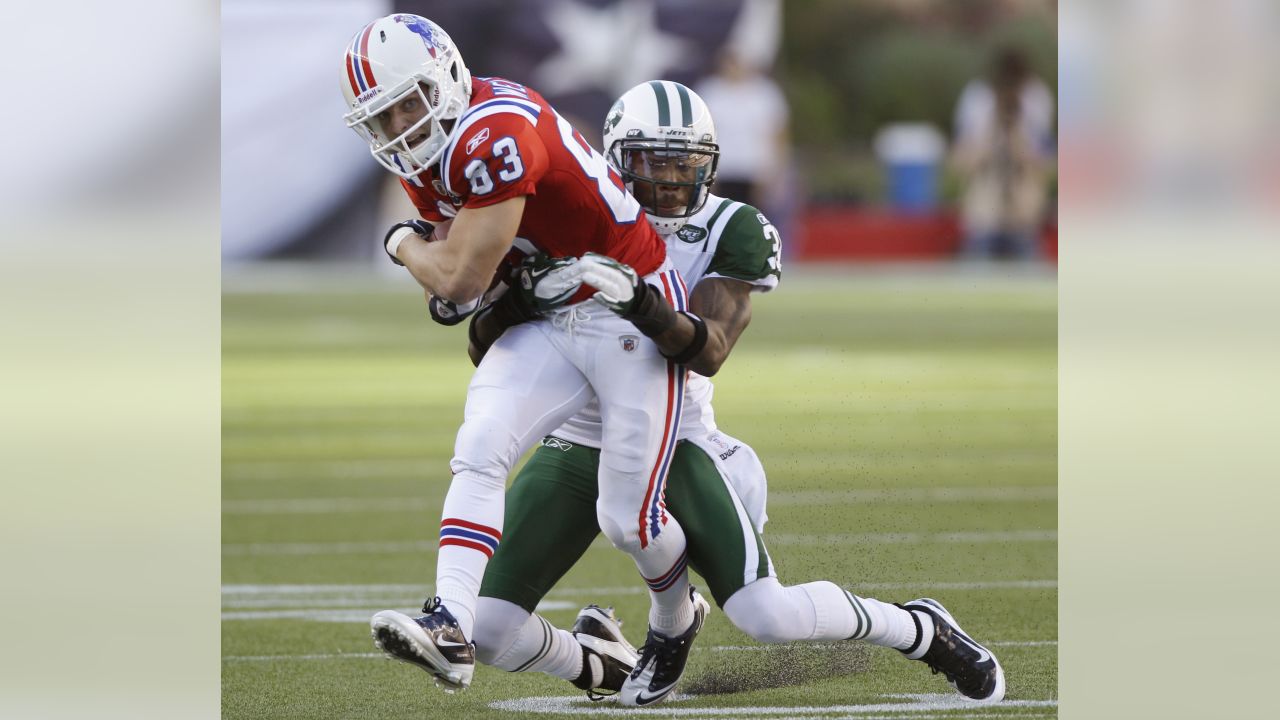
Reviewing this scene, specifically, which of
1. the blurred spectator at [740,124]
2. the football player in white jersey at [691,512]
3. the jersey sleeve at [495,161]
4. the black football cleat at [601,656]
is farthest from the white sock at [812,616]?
the blurred spectator at [740,124]

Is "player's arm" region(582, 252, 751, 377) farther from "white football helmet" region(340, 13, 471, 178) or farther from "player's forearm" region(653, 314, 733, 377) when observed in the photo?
"white football helmet" region(340, 13, 471, 178)

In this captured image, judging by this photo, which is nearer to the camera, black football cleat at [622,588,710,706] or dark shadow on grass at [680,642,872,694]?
black football cleat at [622,588,710,706]

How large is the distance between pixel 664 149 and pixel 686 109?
111 millimetres

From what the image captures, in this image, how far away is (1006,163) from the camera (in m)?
18.4

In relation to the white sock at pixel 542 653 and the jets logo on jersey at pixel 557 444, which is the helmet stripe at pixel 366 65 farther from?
the white sock at pixel 542 653

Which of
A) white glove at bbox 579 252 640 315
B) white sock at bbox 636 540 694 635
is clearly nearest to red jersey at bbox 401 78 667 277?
white glove at bbox 579 252 640 315

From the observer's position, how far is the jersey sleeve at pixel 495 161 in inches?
142

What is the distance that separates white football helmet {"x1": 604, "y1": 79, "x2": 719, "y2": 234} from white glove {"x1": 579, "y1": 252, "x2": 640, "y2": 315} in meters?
0.51

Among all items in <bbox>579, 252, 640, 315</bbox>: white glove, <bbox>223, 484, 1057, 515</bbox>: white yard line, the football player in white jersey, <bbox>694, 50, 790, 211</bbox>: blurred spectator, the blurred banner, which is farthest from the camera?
the blurred banner

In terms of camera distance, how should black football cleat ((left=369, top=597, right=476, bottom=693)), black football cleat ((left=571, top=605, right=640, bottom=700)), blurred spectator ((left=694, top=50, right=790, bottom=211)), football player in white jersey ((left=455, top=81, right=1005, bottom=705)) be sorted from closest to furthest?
black football cleat ((left=369, top=597, right=476, bottom=693)) < football player in white jersey ((left=455, top=81, right=1005, bottom=705)) < black football cleat ((left=571, top=605, right=640, bottom=700)) < blurred spectator ((left=694, top=50, right=790, bottom=211))

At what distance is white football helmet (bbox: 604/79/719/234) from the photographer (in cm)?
404

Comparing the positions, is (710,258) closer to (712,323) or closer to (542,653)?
(712,323)

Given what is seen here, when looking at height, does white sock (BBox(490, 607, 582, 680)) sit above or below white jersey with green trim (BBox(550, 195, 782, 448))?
below

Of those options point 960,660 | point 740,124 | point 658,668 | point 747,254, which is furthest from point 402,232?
point 740,124
